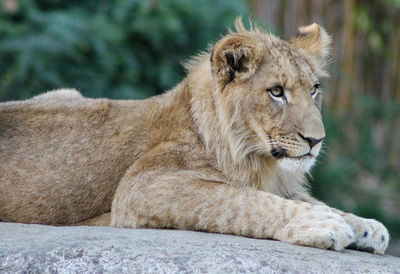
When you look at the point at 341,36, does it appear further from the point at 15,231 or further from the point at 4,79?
the point at 15,231

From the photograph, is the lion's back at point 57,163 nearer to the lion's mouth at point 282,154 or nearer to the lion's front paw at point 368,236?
the lion's mouth at point 282,154

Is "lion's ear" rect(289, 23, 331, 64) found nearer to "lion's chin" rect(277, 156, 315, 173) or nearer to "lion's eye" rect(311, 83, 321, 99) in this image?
"lion's eye" rect(311, 83, 321, 99)

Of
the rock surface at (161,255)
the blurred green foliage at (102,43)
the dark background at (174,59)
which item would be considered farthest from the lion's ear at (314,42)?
the blurred green foliage at (102,43)

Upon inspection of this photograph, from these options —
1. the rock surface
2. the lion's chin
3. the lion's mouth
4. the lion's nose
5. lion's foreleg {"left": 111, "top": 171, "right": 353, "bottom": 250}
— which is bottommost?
the rock surface

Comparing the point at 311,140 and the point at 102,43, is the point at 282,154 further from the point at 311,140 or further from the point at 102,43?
the point at 102,43

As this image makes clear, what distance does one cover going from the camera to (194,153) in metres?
4.30

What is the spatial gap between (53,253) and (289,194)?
5.82ft

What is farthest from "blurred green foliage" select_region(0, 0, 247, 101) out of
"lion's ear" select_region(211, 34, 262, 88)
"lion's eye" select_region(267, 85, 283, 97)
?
"lion's eye" select_region(267, 85, 283, 97)

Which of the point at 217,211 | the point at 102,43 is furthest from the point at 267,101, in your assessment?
the point at 102,43

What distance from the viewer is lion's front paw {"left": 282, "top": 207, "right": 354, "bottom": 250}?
367cm

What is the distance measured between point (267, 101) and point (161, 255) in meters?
1.26

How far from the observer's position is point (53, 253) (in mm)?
3305

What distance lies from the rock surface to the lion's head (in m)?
0.64

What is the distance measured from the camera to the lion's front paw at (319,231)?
3.67m
